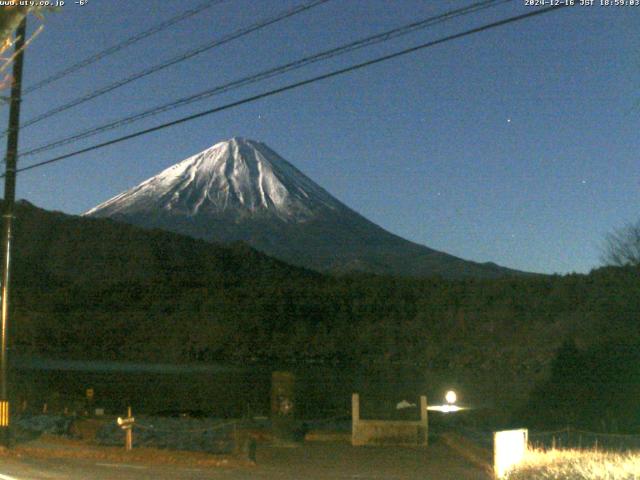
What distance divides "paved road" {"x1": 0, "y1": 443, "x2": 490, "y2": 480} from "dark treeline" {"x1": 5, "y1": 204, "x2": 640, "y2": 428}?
113 ft

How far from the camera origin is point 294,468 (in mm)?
16328

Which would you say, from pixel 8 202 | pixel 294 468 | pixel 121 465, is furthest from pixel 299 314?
pixel 294 468

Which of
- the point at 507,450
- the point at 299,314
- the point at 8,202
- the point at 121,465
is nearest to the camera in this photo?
the point at 507,450

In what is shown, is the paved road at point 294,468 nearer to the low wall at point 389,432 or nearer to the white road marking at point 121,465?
the white road marking at point 121,465

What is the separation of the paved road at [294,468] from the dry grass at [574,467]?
2.11 m

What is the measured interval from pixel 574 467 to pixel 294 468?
20.7 ft

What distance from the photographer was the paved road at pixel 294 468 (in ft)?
48.6

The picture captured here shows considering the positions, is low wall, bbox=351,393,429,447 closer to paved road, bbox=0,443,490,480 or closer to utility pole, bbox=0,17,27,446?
paved road, bbox=0,443,490,480

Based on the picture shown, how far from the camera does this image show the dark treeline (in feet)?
207

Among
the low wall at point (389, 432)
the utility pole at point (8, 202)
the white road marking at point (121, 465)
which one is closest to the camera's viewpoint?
the white road marking at point (121, 465)

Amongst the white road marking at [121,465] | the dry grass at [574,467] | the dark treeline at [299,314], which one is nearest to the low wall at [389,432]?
the white road marking at [121,465]

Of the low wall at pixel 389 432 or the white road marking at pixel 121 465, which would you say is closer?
the white road marking at pixel 121 465

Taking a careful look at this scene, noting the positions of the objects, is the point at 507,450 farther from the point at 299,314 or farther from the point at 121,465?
the point at 299,314

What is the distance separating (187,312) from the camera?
8088 centimetres
